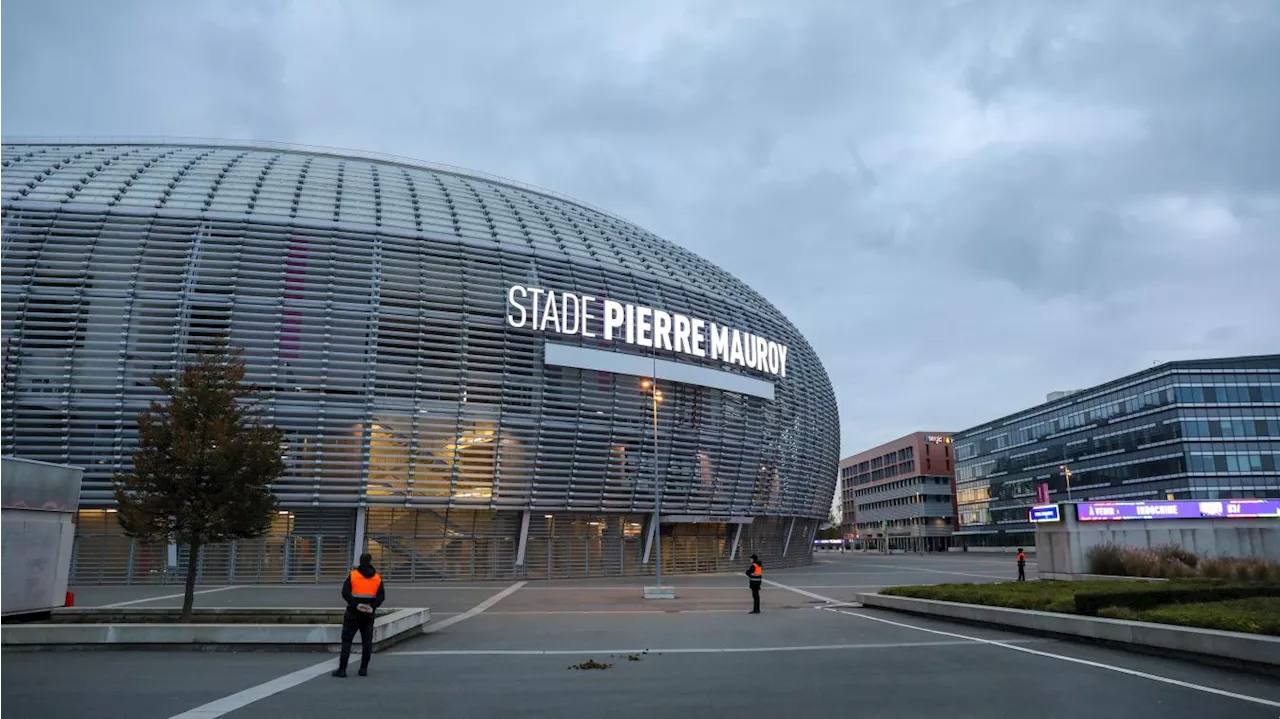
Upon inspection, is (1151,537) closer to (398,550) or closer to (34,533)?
(398,550)

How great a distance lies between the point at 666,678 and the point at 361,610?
447 cm

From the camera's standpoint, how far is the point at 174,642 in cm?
1404

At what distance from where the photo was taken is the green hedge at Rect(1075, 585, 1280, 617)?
15500 mm

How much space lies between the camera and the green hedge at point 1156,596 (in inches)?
610

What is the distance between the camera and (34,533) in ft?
56.0

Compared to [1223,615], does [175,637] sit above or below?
below

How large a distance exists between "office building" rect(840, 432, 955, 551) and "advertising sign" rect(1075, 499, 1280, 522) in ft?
323

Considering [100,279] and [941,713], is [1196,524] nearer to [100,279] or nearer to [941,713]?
[941,713]

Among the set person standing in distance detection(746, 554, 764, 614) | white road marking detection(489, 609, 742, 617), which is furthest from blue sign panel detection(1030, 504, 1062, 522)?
white road marking detection(489, 609, 742, 617)

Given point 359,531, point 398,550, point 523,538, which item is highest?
point 359,531

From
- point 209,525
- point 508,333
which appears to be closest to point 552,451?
point 508,333

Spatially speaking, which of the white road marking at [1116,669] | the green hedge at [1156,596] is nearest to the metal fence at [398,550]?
the white road marking at [1116,669]

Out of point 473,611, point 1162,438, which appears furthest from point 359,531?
point 1162,438

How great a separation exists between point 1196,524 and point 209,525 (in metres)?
39.0
